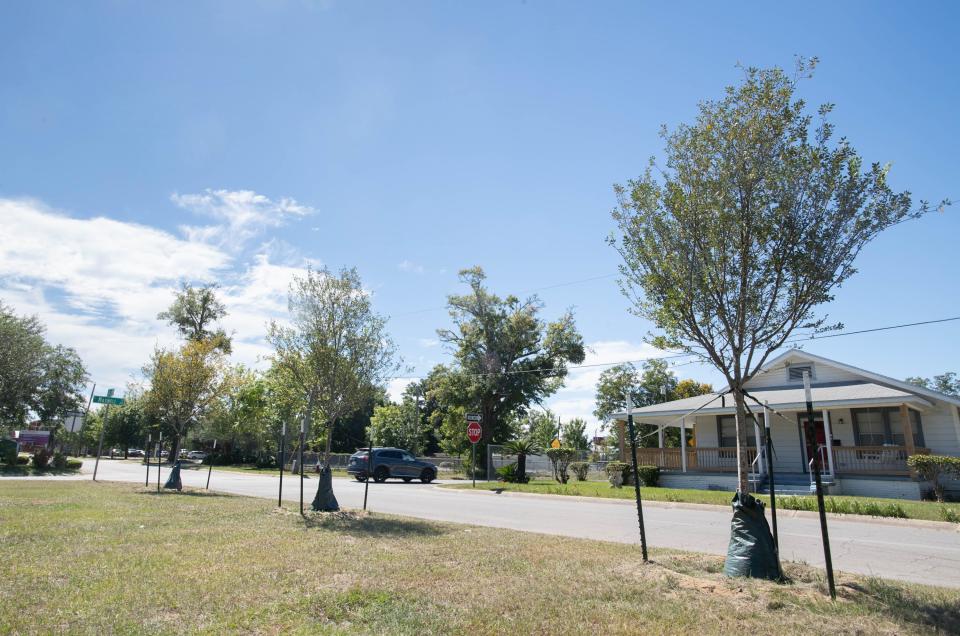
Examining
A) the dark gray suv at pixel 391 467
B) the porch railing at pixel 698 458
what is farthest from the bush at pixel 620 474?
the dark gray suv at pixel 391 467

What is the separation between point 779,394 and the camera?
2494 cm

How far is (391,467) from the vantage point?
29562mm

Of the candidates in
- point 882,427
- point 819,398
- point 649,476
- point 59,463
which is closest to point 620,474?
point 649,476

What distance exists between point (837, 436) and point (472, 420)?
15628 millimetres

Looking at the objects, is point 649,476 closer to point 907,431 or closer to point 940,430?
point 907,431

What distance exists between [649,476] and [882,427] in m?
9.51

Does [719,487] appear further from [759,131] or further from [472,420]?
[759,131]

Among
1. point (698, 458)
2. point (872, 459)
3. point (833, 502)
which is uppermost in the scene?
point (872, 459)

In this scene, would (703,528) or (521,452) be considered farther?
(521,452)

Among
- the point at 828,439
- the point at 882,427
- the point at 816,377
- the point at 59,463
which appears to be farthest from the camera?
the point at 59,463

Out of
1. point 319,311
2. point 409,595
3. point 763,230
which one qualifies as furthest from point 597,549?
point 319,311

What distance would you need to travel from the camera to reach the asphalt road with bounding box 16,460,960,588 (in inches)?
336

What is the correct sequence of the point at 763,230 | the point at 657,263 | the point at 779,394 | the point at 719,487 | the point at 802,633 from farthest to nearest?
the point at 779,394 < the point at 719,487 < the point at 657,263 < the point at 763,230 < the point at 802,633

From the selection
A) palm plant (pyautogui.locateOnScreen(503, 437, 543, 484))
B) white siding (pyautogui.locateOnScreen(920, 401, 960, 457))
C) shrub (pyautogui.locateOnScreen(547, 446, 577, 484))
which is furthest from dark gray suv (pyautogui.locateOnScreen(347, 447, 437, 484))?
white siding (pyautogui.locateOnScreen(920, 401, 960, 457))
